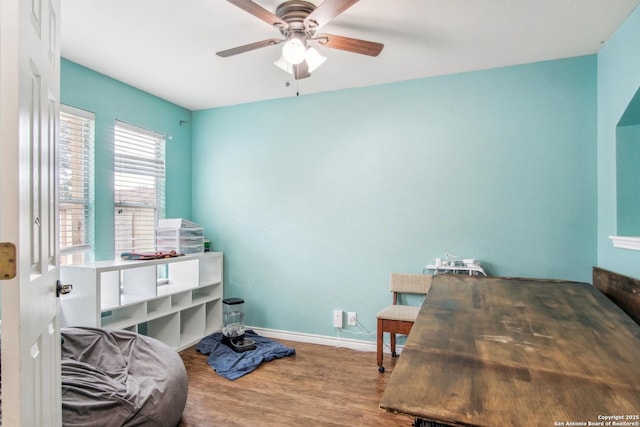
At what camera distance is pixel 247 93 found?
3408 mm

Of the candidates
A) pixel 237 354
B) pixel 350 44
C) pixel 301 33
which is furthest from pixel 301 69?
pixel 237 354

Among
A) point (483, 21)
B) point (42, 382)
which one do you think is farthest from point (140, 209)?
point (483, 21)

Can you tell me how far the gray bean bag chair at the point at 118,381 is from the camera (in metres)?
1.65

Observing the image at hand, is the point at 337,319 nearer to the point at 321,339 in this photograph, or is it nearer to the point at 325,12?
the point at 321,339

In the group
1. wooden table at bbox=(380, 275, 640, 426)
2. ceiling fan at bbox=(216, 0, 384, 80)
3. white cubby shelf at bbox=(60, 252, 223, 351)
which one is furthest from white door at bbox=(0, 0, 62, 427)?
white cubby shelf at bbox=(60, 252, 223, 351)

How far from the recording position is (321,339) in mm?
3340

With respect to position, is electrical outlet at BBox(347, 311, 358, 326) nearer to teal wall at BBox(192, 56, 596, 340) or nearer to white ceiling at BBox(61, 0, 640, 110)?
teal wall at BBox(192, 56, 596, 340)

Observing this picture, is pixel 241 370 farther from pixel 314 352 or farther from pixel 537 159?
pixel 537 159

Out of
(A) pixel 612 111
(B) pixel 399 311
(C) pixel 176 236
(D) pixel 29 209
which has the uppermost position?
(A) pixel 612 111

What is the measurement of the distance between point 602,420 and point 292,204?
2993 mm

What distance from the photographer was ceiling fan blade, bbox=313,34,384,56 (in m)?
1.96

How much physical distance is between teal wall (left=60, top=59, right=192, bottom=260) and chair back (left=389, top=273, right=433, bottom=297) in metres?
2.41

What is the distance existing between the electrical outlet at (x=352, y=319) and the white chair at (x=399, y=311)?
1.30ft

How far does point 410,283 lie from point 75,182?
9.42ft
